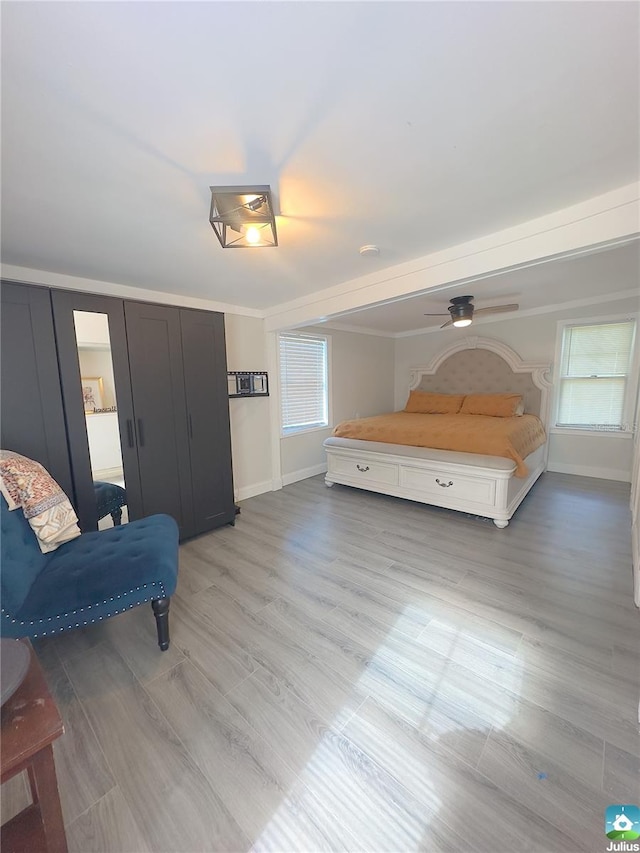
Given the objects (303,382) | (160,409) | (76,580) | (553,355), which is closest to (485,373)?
(553,355)

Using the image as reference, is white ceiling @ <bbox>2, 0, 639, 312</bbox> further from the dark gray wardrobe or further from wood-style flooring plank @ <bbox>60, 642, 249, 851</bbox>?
wood-style flooring plank @ <bbox>60, 642, 249, 851</bbox>

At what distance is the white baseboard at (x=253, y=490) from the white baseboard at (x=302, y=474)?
0.86ft

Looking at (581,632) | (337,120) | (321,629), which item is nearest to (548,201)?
(337,120)

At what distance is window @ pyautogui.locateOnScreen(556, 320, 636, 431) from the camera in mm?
3982

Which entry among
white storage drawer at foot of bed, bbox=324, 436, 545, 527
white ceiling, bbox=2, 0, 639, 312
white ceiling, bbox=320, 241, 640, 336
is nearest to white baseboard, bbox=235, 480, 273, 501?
white storage drawer at foot of bed, bbox=324, 436, 545, 527

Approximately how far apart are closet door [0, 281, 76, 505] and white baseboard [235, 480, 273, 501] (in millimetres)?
1851

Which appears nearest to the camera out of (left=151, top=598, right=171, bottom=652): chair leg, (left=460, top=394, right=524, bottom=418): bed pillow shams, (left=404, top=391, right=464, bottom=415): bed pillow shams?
(left=151, top=598, right=171, bottom=652): chair leg

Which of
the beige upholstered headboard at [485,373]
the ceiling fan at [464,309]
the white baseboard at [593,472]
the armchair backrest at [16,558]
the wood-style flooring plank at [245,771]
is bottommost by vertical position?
the wood-style flooring plank at [245,771]

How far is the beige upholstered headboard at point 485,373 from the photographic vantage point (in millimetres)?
4500

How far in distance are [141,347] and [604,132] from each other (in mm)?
2907

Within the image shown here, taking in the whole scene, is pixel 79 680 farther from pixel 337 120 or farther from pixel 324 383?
pixel 324 383

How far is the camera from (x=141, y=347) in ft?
8.43

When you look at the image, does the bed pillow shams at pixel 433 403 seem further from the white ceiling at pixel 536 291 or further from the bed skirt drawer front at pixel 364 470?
the bed skirt drawer front at pixel 364 470

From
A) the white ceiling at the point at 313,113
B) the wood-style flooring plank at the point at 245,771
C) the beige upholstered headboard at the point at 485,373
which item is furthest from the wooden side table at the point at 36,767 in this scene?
the beige upholstered headboard at the point at 485,373
